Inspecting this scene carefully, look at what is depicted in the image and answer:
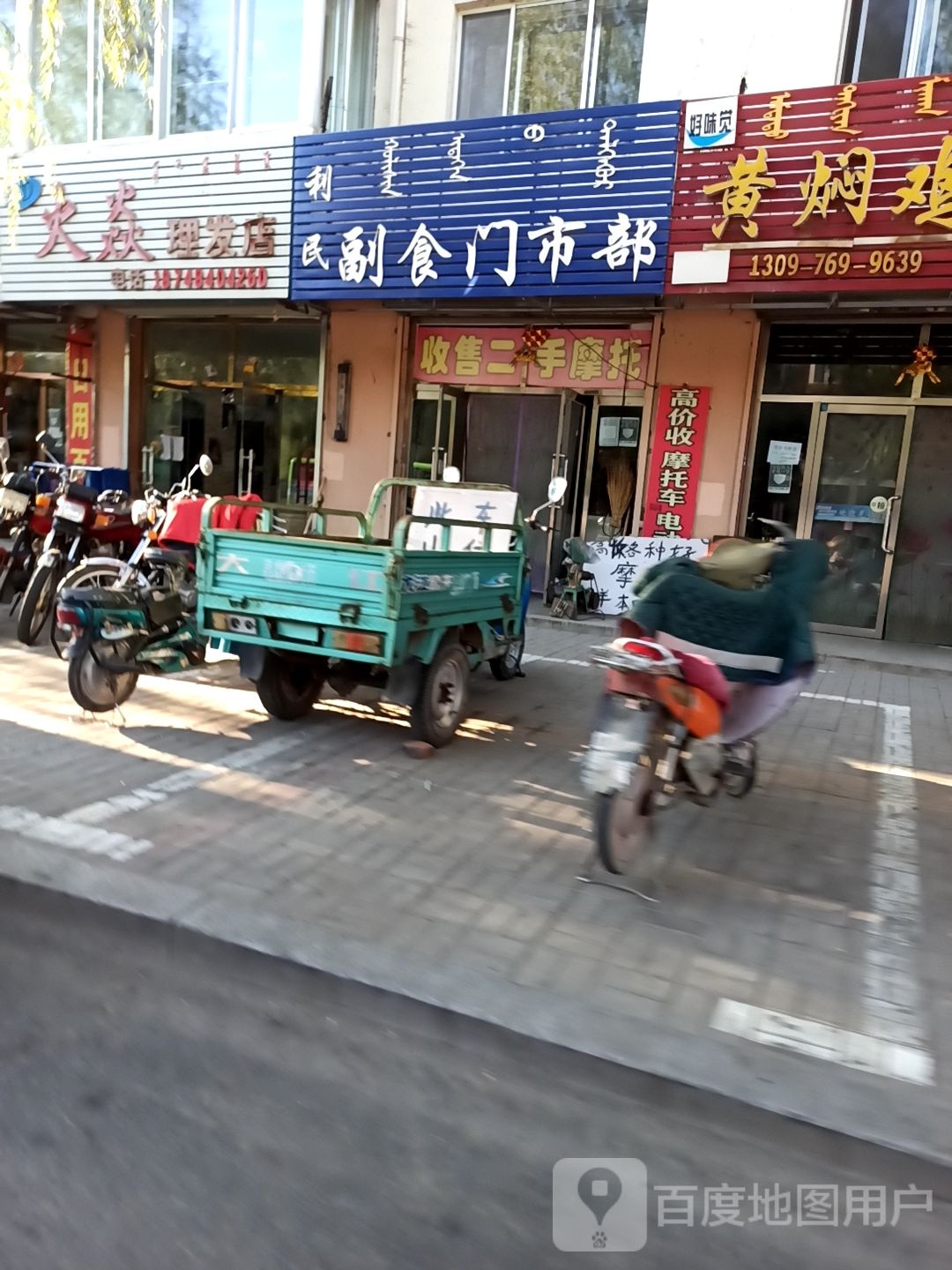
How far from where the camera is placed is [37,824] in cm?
418

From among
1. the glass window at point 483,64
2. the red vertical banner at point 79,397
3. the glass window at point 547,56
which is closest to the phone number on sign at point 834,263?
the glass window at point 547,56

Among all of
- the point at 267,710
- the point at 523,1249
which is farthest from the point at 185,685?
the point at 523,1249

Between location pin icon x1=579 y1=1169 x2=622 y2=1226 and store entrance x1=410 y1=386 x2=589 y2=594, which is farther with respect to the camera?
store entrance x1=410 y1=386 x2=589 y2=594

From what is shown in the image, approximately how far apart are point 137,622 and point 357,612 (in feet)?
5.12

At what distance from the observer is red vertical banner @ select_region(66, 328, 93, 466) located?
13.9 metres

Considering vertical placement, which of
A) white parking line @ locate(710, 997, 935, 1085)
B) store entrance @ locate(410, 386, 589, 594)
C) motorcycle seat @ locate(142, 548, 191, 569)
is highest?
store entrance @ locate(410, 386, 589, 594)

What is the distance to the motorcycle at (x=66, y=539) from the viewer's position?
721cm

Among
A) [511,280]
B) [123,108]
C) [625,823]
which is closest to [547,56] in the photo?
[511,280]

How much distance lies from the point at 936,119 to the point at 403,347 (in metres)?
6.28

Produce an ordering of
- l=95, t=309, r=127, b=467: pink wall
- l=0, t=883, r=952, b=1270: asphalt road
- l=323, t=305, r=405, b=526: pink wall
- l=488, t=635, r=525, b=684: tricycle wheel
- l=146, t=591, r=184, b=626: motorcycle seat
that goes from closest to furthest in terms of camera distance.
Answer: l=0, t=883, r=952, b=1270: asphalt road < l=146, t=591, r=184, b=626: motorcycle seat < l=488, t=635, r=525, b=684: tricycle wheel < l=323, t=305, r=405, b=526: pink wall < l=95, t=309, r=127, b=467: pink wall

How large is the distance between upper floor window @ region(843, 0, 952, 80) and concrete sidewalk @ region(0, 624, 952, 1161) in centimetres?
735

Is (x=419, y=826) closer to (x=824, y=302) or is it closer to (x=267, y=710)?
(x=267, y=710)

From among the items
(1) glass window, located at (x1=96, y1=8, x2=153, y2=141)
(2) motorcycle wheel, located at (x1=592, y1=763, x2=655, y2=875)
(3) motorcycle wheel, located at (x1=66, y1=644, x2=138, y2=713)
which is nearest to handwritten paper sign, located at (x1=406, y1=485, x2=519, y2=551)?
(3) motorcycle wheel, located at (x1=66, y1=644, x2=138, y2=713)

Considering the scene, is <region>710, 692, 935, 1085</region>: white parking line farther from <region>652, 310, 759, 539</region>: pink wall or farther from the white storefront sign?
the white storefront sign
